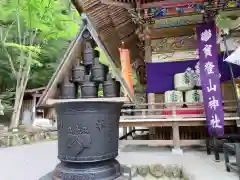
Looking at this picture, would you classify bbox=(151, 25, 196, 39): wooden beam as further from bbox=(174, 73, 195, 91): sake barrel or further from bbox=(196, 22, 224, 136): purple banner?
bbox=(174, 73, 195, 91): sake barrel

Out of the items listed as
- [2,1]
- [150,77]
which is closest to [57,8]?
[2,1]

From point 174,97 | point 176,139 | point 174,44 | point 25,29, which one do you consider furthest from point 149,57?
point 25,29

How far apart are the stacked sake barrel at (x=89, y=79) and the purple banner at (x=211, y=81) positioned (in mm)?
3951

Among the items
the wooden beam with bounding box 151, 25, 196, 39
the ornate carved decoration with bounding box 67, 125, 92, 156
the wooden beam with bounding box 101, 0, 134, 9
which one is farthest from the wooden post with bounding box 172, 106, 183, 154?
the ornate carved decoration with bounding box 67, 125, 92, 156

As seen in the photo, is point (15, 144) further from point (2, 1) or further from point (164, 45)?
point (164, 45)

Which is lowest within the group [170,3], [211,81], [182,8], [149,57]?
[211,81]

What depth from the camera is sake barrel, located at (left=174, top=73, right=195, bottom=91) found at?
7.36 metres

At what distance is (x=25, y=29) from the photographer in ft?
49.8

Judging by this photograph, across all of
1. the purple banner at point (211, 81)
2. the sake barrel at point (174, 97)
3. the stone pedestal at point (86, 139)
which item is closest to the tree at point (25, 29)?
the sake barrel at point (174, 97)

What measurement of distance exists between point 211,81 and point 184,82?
143 centimetres

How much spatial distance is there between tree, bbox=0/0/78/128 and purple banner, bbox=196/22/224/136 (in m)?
10.9

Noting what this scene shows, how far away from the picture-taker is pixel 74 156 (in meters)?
2.74

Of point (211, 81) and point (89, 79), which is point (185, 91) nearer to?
point (211, 81)

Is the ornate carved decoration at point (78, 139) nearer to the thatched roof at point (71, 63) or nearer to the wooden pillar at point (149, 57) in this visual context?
the thatched roof at point (71, 63)
